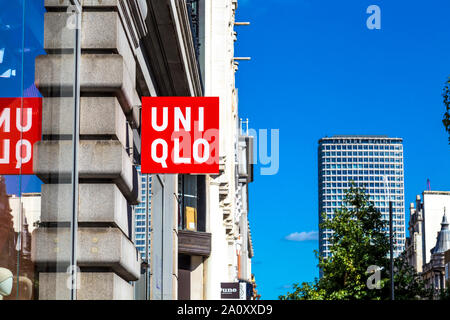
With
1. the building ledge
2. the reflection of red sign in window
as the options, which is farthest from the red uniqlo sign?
the building ledge

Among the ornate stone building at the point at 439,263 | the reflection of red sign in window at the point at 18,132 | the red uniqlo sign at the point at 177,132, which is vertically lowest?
the reflection of red sign in window at the point at 18,132

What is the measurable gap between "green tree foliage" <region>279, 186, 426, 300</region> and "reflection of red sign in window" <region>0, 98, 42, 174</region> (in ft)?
135

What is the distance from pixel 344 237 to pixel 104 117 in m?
39.8

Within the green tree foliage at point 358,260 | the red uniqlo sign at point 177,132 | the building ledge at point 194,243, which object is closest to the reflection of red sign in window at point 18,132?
the red uniqlo sign at point 177,132

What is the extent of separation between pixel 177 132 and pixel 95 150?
2.54 m

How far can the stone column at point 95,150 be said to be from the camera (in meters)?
10.0

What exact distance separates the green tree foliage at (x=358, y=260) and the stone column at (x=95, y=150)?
3855cm

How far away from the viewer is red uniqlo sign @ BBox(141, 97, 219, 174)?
43.9ft

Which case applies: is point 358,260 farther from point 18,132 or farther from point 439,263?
point 439,263

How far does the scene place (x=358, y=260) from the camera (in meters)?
49.4

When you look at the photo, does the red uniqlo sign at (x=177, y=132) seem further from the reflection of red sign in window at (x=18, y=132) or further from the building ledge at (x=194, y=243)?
the building ledge at (x=194, y=243)

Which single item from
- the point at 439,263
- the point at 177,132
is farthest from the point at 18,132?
the point at 439,263

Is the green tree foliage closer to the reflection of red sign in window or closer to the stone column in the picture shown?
the stone column

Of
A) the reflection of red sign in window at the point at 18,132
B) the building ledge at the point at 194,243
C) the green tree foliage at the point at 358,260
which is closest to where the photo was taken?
the reflection of red sign in window at the point at 18,132
